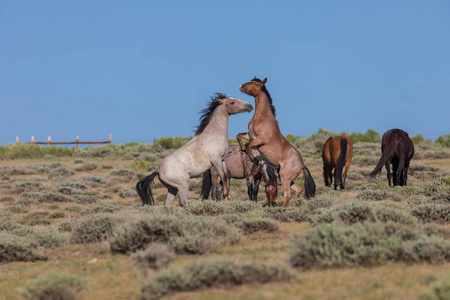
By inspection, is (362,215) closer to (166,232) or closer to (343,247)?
(343,247)

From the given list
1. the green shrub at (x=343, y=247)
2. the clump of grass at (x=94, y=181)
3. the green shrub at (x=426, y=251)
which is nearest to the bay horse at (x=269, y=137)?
the green shrub at (x=343, y=247)

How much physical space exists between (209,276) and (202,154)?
6.41 metres

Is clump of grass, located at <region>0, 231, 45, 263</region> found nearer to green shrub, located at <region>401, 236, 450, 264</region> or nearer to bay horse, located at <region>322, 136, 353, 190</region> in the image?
green shrub, located at <region>401, 236, 450, 264</region>

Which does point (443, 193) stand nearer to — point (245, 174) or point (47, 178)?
point (245, 174)

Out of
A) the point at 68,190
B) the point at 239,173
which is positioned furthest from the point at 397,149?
the point at 68,190

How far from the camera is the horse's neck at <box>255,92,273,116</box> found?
12.1m

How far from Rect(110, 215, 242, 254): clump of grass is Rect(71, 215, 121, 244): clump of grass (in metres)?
1.21

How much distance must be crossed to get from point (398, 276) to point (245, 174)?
33.1 ft

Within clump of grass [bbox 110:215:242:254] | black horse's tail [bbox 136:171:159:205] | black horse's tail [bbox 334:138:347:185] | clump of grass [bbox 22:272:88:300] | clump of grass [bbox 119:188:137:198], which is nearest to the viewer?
clump of grass [bbox 22:272:88:300]

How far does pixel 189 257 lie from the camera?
7027 mm

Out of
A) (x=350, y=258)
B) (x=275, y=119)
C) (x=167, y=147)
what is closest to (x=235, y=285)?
(x=350, y=258)

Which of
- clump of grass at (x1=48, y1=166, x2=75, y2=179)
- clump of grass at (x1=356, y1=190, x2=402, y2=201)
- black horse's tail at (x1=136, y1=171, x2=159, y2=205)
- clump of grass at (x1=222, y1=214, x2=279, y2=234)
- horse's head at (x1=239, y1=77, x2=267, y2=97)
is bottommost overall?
clump of grass at (x1=222, y1=214, x2=279, y2=234)

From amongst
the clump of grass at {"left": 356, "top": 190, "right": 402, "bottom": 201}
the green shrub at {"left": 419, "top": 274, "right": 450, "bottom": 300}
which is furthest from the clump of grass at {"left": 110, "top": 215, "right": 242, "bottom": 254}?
the clump of grass at {"left": 356, "top": 190, "right": 402, "bottom": 201}

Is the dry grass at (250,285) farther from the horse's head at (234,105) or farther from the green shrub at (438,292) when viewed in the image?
the horse's head at (234,105)
